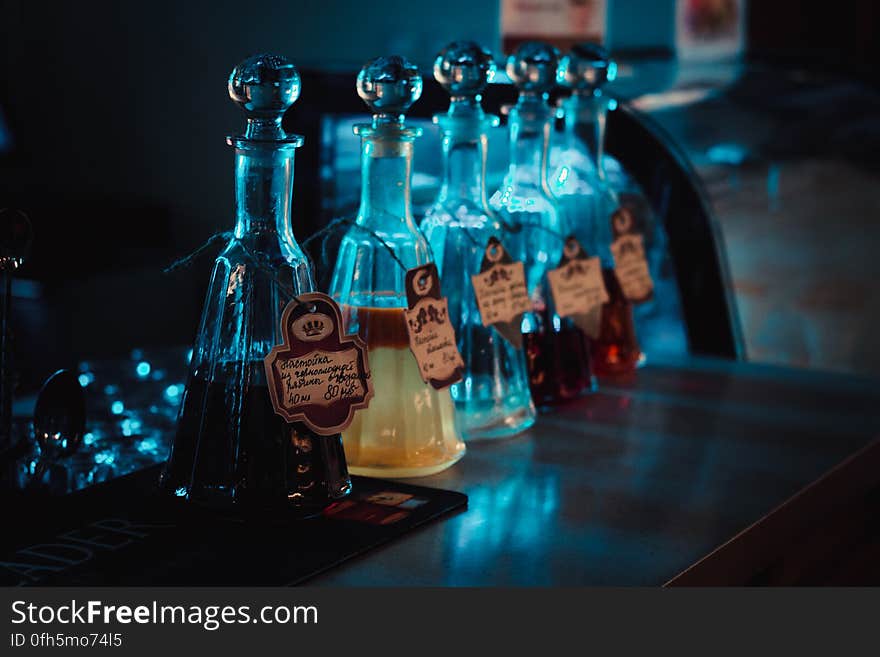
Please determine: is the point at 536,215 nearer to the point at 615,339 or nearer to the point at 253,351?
the point at 615,339

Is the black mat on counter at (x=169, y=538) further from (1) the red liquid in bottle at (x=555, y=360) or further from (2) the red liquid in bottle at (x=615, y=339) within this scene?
(2) the red liquid in bottle at (x=615, y=339)

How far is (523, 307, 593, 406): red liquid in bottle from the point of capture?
46.1 inches

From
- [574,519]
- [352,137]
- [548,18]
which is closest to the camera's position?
[574,519]

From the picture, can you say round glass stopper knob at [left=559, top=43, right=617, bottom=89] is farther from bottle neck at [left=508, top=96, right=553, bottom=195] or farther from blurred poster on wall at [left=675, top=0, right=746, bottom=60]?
blurred poster on wall at [left=675, top=0, right=746, bottom=60]

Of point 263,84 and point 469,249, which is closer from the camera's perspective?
point 263,84

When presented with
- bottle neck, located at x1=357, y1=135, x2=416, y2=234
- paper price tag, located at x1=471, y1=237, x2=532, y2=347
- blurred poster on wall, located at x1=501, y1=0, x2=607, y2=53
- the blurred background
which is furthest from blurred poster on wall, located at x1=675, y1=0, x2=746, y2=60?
bottle neck, located at x1=357, y1=135, x2=416, y2=234

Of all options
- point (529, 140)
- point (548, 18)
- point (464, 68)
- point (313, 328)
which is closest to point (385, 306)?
point (313, 328)

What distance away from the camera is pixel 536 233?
119 centimetres

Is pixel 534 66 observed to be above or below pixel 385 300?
above

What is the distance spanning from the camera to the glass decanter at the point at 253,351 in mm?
783

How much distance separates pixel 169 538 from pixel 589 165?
749 mm

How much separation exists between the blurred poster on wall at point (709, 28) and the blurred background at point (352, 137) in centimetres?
1

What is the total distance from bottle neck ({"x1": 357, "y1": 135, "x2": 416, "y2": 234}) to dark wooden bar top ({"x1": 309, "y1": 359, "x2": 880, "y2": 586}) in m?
0.21

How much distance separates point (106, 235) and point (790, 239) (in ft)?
7.79
